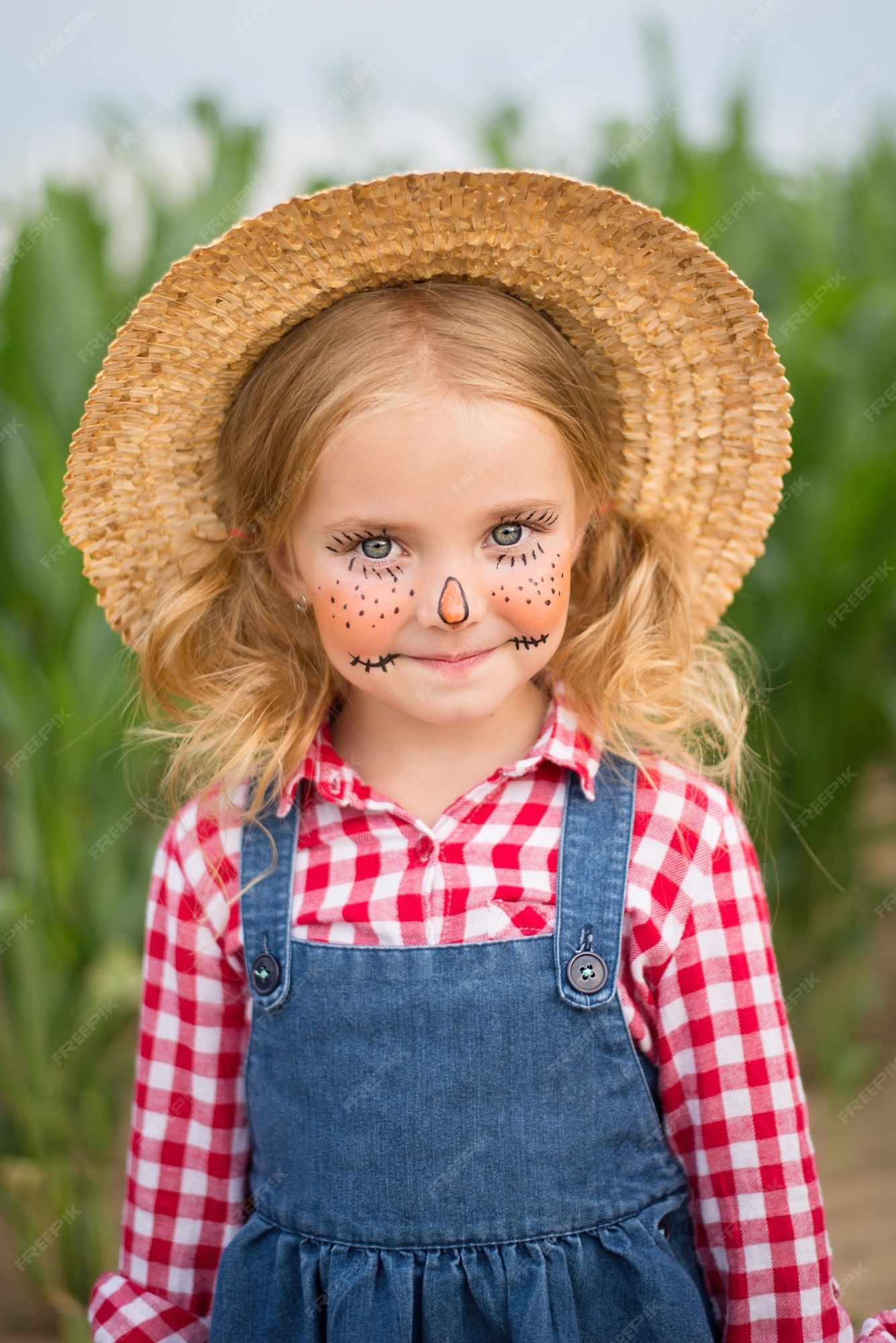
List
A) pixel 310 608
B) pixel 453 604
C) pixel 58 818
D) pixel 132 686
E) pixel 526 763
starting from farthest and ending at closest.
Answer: pixel 58 818 → pixel 132 686 → pixel 310 608 → pixel 526 763 → pixel 453 604

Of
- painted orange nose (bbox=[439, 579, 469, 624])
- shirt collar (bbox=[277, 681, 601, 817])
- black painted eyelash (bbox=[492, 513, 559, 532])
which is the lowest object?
shirt collar (bbox=[277, 681, 601, 817])

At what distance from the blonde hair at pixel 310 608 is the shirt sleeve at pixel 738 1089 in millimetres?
132

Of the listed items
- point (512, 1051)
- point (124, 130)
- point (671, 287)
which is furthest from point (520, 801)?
point (124, 130)

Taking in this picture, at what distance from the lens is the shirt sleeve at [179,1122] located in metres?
1.08

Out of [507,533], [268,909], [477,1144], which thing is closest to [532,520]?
[507,533]

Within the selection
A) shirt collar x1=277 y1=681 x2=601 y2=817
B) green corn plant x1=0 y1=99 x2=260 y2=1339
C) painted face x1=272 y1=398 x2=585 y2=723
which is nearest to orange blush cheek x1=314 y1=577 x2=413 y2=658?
painted face x1=272 y1=398 x2=585 y2=723

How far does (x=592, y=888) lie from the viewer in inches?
38.4

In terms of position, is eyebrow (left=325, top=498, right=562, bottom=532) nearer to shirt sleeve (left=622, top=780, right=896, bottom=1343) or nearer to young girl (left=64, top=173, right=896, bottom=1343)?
young girl (left=64, top=173, right=896, bottom=1343)

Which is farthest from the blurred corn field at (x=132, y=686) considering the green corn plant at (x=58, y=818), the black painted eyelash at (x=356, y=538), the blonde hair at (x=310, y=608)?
the black painted eyelash at (x=356, y=538)

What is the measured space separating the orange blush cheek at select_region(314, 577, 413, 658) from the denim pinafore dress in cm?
22

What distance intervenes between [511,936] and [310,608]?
36cm

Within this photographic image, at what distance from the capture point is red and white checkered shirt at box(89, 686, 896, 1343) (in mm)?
969

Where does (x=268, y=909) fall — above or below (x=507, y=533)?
below

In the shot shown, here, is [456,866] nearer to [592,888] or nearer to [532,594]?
[592,888]
